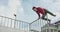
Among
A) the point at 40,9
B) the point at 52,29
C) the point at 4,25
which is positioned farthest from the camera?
the point at 52,29

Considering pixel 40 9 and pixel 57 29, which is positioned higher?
pixel 40 9

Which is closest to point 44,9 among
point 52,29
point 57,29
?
point 52,29

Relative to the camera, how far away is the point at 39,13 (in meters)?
8.80

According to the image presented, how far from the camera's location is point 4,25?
9258 millimetres

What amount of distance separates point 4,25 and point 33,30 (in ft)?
7.14

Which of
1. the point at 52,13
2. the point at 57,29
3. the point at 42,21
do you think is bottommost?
the point at 57,29

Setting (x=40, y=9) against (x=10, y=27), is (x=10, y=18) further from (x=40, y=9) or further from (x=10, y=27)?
(x=40, y=9)

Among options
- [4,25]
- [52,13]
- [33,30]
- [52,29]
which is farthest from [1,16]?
[52,29]

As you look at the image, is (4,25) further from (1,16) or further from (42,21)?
(42,21)

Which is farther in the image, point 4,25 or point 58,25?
point 58,25

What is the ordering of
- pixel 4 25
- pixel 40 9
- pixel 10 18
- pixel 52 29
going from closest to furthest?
1. pixel 40 9
2. pixel 4 25
3. pixel 10 18
4. pixel 52 29

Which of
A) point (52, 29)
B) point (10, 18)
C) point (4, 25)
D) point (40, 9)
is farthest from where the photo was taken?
point (52, 29)

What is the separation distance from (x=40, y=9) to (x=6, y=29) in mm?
2677

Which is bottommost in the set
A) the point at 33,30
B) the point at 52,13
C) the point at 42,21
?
the point at 33,30
